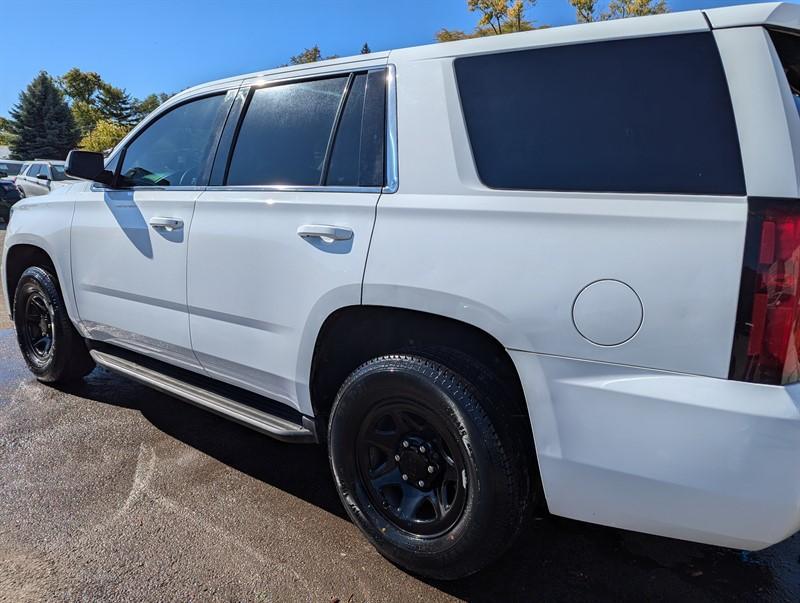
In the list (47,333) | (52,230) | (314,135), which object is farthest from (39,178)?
(314,135)

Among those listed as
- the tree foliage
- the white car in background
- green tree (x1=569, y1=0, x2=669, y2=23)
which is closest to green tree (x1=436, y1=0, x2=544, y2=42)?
green tree (x1=569, y1=0, x2=669, y2=23)

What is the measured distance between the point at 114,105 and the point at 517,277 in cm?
7586

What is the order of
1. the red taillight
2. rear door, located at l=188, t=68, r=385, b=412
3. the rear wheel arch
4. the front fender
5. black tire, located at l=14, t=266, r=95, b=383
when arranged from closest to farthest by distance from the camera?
the red taillight < the rear wheel arch < rear door, located at l=188, t=68, r=385, b=412 < the front fender < black tire, located at l=14, t=266, r=95, b=383

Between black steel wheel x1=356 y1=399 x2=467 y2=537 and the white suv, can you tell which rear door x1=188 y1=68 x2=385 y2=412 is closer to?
the white suv

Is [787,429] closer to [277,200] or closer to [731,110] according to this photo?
[731,110]

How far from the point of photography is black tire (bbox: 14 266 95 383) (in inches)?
157

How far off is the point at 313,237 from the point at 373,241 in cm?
31

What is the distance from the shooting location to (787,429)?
1557mm

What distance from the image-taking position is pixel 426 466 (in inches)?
87.9

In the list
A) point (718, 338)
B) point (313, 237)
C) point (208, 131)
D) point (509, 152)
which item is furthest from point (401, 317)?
point (208, 131)

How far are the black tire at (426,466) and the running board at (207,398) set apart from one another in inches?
9.9

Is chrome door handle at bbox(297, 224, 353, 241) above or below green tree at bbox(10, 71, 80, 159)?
below

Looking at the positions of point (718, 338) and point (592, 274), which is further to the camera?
point (592, 274)

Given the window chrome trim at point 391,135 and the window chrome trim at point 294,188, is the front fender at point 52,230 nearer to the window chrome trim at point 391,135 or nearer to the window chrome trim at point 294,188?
the window chrome trim at point 294,188
